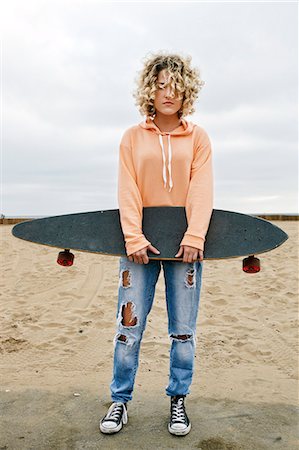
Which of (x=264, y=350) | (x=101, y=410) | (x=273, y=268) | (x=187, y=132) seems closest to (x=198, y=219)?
(x=187, y=132)

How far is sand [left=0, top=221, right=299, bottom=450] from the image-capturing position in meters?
2.55

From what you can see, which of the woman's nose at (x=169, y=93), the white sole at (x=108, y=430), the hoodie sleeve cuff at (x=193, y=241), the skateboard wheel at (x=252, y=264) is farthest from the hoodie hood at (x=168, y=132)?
the white sole at (x=108, y=430)

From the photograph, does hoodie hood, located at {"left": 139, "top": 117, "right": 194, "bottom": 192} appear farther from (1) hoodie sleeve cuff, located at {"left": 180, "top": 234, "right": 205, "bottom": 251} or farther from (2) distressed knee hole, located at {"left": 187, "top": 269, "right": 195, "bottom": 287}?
(2) distressed knee hole, located at {"left": 187, "top": 269, "right": 195, "bottom": 287}

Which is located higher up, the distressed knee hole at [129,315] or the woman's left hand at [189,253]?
the woman's left hand at [189,253]

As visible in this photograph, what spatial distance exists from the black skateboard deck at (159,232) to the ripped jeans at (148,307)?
99 mm

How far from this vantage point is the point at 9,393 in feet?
10.5

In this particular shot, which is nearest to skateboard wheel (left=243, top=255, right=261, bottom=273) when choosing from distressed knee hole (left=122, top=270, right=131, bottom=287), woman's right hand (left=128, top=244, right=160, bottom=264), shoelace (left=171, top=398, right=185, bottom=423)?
woman's right hand (left=128, top=244, right=160, bottom=264)

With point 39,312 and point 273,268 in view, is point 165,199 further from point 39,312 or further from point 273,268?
point 273,268

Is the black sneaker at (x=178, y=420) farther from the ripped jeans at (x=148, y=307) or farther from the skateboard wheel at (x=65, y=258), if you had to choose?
the skateboard wheel at (x=65, y=258)

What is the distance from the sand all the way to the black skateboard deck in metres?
1.03

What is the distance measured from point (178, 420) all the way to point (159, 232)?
1.05 metres

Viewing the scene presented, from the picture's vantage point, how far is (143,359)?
4586mm

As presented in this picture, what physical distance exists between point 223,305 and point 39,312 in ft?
9.01

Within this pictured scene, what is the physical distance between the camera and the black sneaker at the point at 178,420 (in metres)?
2.47
